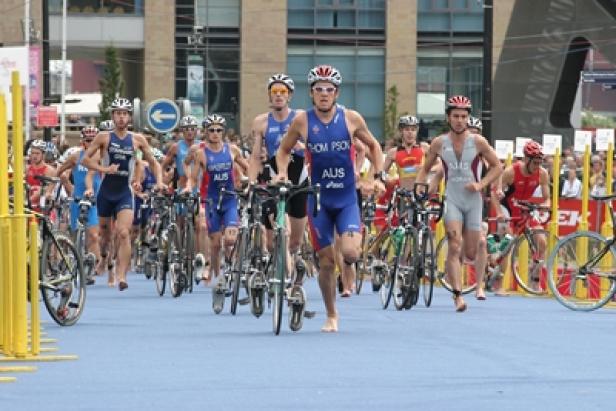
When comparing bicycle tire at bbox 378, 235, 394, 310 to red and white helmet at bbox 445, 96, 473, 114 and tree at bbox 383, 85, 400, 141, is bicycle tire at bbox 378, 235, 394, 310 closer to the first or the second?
red and white helmet at bbox 445, 96, 473, 114

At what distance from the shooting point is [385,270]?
64.8ft

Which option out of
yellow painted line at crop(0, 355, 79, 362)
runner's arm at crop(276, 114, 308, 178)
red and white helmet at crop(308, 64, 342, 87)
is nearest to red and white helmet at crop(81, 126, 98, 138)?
runner's arm at crop(276, 114, 308, 178)

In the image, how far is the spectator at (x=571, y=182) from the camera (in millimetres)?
28538

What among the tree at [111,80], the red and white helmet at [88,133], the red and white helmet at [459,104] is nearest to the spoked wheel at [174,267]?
the red and white helmet at [459,104]

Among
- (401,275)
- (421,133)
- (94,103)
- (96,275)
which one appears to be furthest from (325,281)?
(94,103)

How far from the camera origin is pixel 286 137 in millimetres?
15070

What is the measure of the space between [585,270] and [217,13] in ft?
172

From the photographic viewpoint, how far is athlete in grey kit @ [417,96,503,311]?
1873 cm

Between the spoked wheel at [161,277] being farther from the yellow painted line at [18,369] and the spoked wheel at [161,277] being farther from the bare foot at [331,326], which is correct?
the yellow painted line at [18,369]

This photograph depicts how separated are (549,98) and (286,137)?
99.6ft

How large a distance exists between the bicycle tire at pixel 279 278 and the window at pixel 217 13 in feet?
181

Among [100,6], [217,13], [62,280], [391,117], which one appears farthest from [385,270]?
[100,6]

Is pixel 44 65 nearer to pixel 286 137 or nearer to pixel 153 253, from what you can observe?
pixel 153 253

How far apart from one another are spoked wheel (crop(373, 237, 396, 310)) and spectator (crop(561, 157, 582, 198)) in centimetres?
795
